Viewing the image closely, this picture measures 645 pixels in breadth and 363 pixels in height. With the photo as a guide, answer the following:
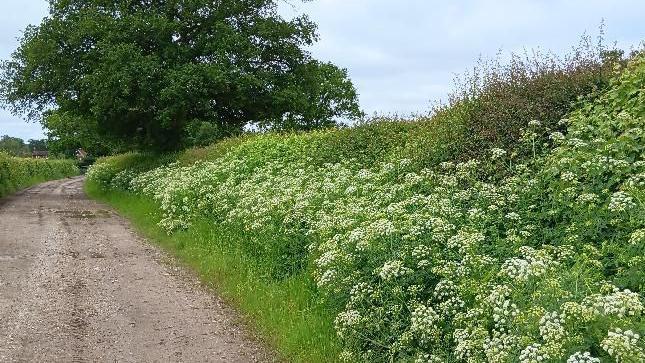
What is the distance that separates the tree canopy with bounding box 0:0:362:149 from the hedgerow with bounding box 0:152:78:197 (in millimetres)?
3528

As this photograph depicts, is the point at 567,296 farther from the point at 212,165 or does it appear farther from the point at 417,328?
the point at 212,165

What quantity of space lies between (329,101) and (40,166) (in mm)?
27252

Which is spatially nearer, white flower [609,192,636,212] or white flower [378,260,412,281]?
white flower [609,192,636,212]

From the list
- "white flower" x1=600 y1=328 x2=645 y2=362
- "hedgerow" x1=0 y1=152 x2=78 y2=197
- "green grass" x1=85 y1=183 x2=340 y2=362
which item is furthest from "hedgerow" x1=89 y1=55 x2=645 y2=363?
"hedgerow" x1=0 y1=152 x2=78 y2=197

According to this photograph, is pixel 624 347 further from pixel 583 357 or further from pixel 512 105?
pixel 512 105

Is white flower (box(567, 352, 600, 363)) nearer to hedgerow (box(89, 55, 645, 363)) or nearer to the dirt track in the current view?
hedgerow (box(89, 55, 645, 363))

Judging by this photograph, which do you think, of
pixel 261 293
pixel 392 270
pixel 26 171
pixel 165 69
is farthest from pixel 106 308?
pixel 26 171

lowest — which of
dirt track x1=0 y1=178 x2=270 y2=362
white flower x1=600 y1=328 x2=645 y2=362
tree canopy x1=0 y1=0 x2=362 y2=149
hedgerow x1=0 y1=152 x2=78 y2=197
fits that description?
dirt track x1=0 y1=178 x2=270 y2=362

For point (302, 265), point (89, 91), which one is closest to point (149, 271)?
point (302, 265)

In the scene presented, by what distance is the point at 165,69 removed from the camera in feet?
90.0

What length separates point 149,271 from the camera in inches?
452

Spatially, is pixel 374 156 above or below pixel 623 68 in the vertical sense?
below

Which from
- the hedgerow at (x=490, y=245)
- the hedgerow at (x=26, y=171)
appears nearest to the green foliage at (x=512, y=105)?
the hedgerow at (x=490, y=245)

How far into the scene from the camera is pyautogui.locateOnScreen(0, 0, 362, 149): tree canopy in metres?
26.8
